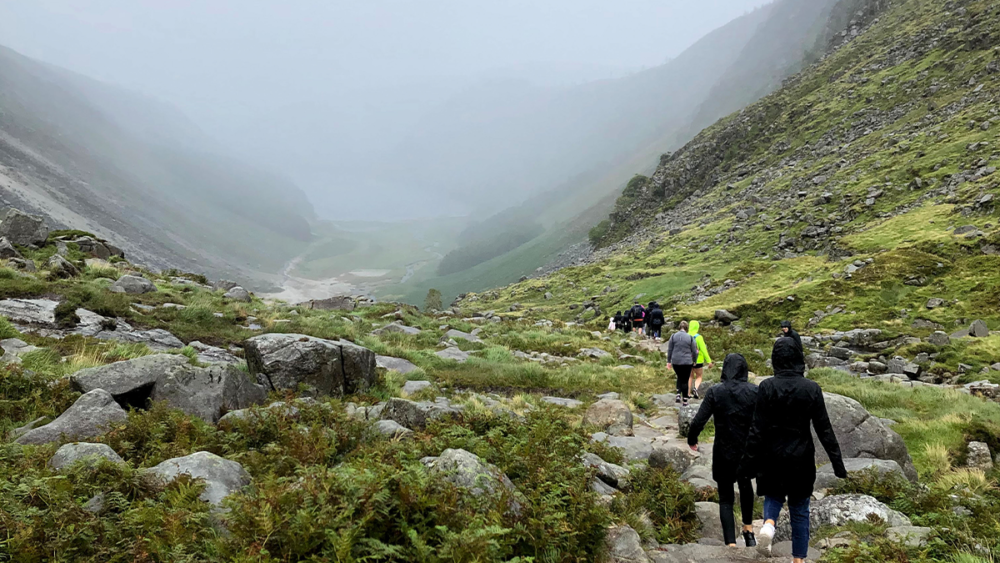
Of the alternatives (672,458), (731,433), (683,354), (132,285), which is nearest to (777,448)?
(731,433)

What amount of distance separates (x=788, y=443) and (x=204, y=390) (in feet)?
32.0

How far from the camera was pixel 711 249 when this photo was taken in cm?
5009

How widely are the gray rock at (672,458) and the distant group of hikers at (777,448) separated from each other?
225cm

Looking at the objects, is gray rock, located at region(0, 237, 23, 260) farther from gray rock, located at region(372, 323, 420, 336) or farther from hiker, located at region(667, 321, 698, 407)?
hiker, located at region(667, 321, 698, 407)

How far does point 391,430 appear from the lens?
781 cm

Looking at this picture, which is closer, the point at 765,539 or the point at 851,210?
the point at 765,539

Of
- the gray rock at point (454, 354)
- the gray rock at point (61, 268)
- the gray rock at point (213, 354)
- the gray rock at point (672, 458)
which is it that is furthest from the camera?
the gray rock at point (454, 354)

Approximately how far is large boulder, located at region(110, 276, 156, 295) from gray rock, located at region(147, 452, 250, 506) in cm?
1764

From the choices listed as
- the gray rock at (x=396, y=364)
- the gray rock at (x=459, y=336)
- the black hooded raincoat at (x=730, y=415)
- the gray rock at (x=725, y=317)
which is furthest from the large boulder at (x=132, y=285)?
the gray rock at (x=725, y=317)

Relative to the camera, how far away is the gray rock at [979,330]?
19.0 m

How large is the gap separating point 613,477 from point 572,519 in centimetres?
289

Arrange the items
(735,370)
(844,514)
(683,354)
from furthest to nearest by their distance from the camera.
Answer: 1. (683,354)
2. (735,370)
3. (844,514)

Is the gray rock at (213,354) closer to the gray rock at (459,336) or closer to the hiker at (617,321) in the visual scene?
the gray rock at (459,336)

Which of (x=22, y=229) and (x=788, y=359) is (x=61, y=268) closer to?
(x=22, y=229)
